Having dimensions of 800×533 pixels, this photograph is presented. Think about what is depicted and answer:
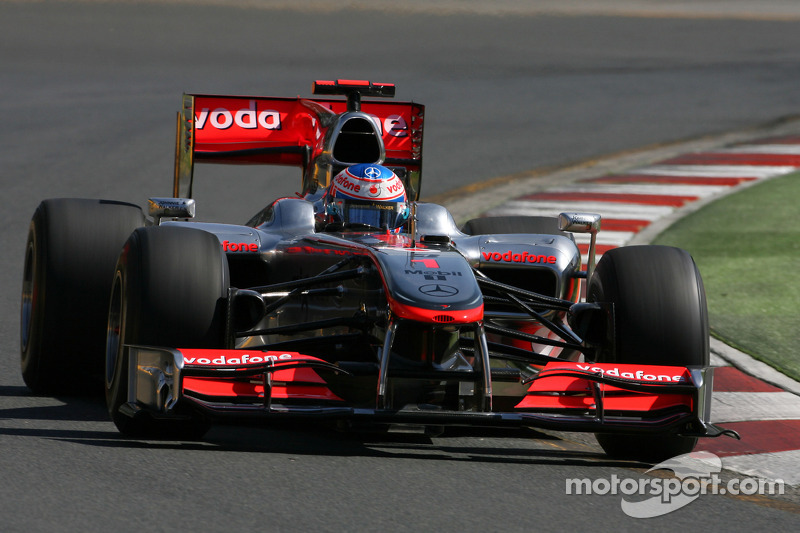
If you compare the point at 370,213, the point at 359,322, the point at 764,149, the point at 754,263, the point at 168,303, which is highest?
the point at 370,213

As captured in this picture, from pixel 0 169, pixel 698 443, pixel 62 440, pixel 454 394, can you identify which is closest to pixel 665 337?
pixel 698 443

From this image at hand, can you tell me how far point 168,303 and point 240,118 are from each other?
3.46m

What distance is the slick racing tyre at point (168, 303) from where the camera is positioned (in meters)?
6.00

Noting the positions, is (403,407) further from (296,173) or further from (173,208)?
(296,173)

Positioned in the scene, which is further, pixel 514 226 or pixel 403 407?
pixel 514 226

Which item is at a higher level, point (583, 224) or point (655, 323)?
point (583, 224)

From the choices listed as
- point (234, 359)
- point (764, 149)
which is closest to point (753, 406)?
point (234, 359)

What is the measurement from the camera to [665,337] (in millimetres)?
6383

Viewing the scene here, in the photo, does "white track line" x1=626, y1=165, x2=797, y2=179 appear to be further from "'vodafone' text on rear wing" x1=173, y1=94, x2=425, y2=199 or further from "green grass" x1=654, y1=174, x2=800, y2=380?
"'vodafone' text on rear wing" x1=173, y1=94, x2=425, y2=199

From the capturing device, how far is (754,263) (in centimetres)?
1183

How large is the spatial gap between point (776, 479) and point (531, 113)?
49.2 feet

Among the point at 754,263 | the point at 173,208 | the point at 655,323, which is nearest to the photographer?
the point at 655,323

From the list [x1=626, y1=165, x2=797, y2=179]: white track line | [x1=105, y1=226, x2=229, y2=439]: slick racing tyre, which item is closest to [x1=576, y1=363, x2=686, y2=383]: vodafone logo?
[x1=105, y1=226, x2=229, y2=439]: slick racing tyre

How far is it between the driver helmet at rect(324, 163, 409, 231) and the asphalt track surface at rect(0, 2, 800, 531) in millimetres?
1564
